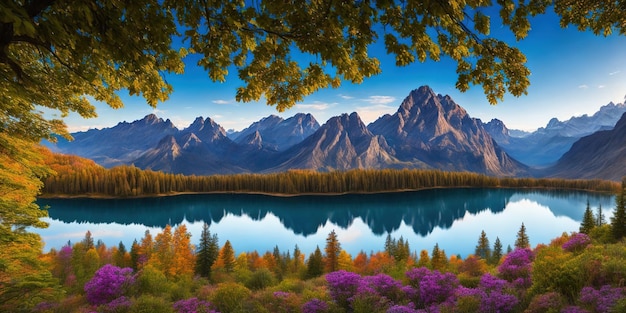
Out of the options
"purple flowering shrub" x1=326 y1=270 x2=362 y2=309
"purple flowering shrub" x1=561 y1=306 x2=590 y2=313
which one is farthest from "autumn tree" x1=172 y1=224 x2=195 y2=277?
"purple flowering shrub" x1=561 y1=306 x2=590 y2=313

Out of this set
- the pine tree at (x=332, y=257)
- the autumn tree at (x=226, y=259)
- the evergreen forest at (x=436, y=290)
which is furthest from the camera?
the pine tree at (x=332, y=257)

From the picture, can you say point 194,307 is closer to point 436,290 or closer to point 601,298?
point 436,290

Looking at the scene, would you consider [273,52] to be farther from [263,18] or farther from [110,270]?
[110,270]

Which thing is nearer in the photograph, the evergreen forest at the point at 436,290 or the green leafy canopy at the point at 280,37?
the green leafy canopy at the point at 280,37

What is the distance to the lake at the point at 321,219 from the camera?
109m

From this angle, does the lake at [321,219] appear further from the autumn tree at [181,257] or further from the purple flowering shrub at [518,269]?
the purple flowering shrub at [518,269]

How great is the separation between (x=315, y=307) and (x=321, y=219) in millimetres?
124737

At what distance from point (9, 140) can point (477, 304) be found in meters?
22.0

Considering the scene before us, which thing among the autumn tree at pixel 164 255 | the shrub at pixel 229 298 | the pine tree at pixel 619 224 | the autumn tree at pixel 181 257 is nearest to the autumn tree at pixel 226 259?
the autumn tree at pixel 181 257

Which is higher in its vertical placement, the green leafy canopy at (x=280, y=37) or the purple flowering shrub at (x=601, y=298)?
the green leafy canopy at (x=280, y=37)

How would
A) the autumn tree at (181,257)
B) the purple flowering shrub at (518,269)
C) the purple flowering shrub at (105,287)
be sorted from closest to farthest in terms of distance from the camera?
the purple flowering shrub at (518,269) → the purple flowering shrub at (105,287) → the autumn tree at (181,257)

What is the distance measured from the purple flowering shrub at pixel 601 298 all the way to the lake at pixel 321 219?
8806 cm

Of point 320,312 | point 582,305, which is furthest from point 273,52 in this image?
point 582,305

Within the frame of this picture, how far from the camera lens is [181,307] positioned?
18.6 metres
